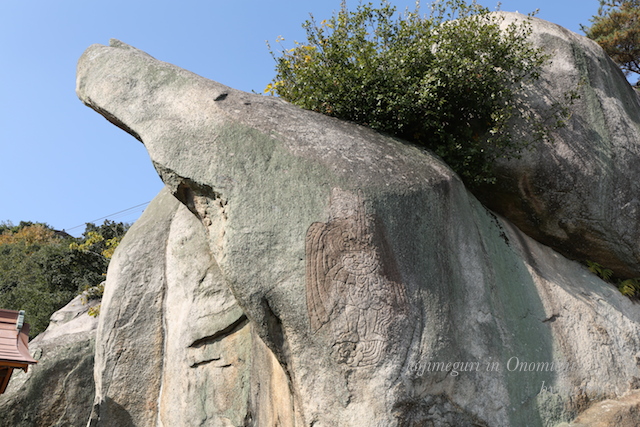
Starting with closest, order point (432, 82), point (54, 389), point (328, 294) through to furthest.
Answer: point (328, 294)
point (432, 82)
point (54, 389)

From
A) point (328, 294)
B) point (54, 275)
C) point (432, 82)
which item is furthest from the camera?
point (54, 275)

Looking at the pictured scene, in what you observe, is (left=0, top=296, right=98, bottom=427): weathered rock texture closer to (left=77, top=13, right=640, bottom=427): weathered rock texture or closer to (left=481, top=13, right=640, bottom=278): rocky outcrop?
(left=77, top=13, right=640, bottom=427): weathered rock texture

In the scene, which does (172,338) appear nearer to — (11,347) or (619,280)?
(11,347)

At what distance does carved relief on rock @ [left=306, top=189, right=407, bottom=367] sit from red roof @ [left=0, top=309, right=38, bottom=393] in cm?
358

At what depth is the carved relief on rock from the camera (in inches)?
194

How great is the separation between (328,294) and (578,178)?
3552 millimetres

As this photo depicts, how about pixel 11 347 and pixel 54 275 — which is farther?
pixel 54 275

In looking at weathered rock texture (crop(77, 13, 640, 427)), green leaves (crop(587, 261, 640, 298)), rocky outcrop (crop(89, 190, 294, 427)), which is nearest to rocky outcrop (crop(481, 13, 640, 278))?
green leaves (crop(587, 261, 640, 298))

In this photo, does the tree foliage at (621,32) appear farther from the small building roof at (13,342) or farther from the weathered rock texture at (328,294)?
the small building roof at (13,342)

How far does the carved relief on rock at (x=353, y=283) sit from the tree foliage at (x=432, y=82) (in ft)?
5.30

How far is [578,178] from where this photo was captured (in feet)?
22.8

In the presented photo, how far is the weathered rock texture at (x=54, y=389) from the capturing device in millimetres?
9023

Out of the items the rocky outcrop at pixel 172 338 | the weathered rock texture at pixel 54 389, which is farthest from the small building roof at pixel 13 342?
the weathered rock texture at pixel 54 389

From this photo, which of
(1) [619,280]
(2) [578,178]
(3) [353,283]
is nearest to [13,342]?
(3) [353,283]
